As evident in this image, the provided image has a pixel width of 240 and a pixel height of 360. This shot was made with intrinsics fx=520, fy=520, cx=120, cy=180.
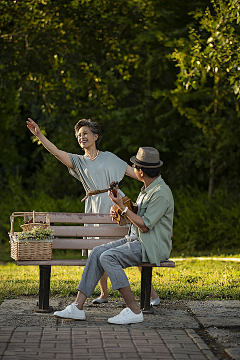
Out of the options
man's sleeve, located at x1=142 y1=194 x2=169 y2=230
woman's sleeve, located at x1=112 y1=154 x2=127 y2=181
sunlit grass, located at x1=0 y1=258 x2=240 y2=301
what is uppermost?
woman's sleeve, located at x1=112 y1=154 x2=127 y2=181

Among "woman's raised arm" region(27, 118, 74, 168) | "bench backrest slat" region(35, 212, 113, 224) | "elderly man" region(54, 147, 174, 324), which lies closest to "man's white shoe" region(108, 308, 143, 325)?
"elderly man" region(54, 147, 174, 324)

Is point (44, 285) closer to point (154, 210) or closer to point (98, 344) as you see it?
point (98, 344)

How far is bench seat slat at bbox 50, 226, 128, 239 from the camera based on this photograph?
545 centimetres

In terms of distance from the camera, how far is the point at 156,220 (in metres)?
4.71

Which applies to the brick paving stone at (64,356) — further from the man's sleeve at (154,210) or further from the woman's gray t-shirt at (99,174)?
the woman's gray t-shirt at (99,174)

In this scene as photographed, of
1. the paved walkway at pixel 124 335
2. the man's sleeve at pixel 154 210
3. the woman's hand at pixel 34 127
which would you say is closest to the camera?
the paved walkway at pixel 124 335

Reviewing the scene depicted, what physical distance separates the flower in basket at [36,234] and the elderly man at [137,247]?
476 millimetres

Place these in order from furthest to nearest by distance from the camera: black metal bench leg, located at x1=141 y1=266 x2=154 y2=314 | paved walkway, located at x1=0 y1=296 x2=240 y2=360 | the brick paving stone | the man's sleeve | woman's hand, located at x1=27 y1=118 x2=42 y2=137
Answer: woman's hand, located at x1=27 y1=118 x2=42 y2=137 → black metal bench leg, located at x1=141 y1=266 x2=154 y2=314 → the man's sleeve → paved walkway, located at x1=0 y1=296 x2=240 y2=360 → the brick paving stone

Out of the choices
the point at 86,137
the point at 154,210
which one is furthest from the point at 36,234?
the point at 86,137

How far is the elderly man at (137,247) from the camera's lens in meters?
4.65

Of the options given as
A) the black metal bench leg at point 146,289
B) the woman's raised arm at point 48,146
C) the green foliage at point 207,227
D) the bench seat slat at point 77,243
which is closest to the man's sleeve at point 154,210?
the black metal bench leg at point 146,289

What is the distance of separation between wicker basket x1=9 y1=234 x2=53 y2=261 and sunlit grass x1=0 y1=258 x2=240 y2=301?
1179mm

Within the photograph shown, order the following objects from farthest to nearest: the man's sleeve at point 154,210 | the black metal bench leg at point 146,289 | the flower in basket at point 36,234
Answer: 1. the black metal bench leg at point 146,289
2. the flower in basket at point 36,234
3. the man's sleeve at point 154,210

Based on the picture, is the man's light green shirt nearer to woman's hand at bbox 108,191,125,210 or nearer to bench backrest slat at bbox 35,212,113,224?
woman's hand at bbox 108,191,125,210
